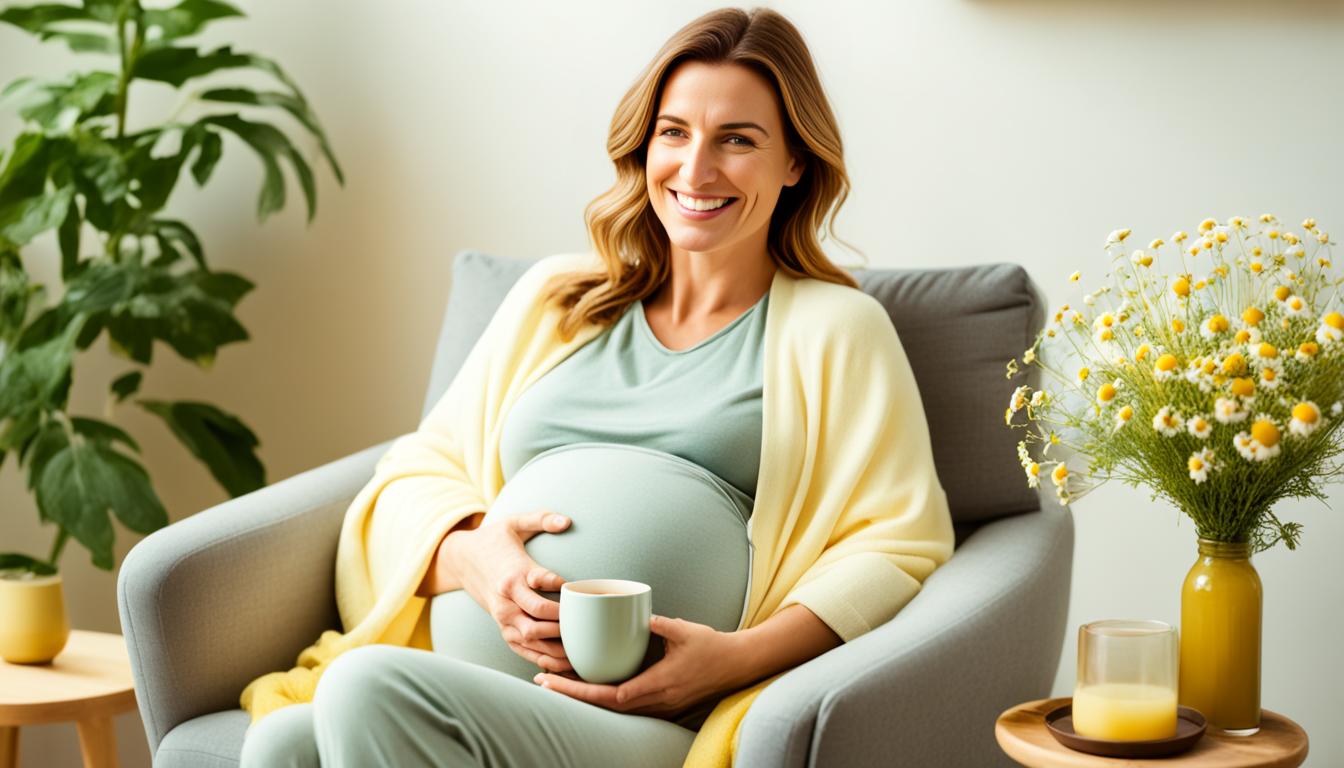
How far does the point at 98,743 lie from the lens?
6.13 feet

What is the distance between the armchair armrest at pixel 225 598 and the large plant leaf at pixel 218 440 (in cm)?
70

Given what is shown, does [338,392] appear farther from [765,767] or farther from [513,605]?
[765,767]

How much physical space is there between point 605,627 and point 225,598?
1.65 ft

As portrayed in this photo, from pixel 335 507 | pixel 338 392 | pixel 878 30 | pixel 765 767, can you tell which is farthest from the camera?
pixel 338 392

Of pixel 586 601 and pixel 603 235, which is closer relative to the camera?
pixel 586 601

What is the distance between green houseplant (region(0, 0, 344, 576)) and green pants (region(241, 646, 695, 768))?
104 cm

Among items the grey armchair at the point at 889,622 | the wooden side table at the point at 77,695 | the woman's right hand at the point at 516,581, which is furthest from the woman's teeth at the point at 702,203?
the wooden side table at the point at 77,695

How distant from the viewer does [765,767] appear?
1.24m

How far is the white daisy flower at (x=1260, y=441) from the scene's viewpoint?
1194mm

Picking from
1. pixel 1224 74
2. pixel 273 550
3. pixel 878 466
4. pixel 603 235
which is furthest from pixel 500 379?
pixel 1224 74

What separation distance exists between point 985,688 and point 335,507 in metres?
0.83

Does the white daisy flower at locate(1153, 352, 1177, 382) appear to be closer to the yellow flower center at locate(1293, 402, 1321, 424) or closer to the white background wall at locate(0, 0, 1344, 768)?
the yellow flower center at locate(1293, 402, 1321, 424)

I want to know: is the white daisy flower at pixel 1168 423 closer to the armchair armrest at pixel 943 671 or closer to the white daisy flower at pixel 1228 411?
the white daisy flower at pixel 1228 411

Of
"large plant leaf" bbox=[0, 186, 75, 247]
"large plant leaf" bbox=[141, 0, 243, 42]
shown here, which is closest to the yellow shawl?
"large plant leaf" bbox=[0, 186, 75, 247]
